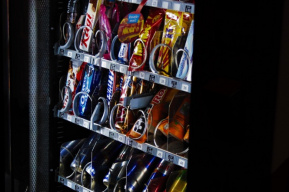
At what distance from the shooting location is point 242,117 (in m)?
1.61

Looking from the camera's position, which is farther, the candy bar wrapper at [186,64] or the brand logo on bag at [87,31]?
the brand logo on bag at [87,31]

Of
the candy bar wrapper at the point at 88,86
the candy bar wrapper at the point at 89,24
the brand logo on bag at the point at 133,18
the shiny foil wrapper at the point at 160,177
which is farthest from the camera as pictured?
the candy bar wrapper at the point at 88,86

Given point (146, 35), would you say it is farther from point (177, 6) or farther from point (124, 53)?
point (177, 6)

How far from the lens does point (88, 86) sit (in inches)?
102

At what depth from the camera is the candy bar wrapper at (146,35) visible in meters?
2.26

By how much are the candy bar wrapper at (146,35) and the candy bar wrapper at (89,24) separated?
264 millimetres

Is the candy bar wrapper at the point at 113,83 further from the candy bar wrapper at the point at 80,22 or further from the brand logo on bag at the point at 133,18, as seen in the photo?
the brand logo on bag at the point at 133,18

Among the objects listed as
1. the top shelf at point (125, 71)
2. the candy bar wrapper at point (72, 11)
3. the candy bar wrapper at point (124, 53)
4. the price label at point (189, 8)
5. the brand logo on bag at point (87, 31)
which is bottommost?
the top shelf at point (125, 71)

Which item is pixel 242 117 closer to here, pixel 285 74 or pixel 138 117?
pixel 285 74

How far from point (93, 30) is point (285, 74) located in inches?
43.8

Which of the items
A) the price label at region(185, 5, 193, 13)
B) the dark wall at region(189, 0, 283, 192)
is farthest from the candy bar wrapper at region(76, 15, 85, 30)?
the dark wall at region(189, 0, 283, 192)

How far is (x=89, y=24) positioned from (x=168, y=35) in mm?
448

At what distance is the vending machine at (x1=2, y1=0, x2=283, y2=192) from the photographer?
5.25 feet

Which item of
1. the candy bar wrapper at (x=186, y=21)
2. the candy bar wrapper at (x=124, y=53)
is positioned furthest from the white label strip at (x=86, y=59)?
the candy bar wrapper at (x=186, y=21)
